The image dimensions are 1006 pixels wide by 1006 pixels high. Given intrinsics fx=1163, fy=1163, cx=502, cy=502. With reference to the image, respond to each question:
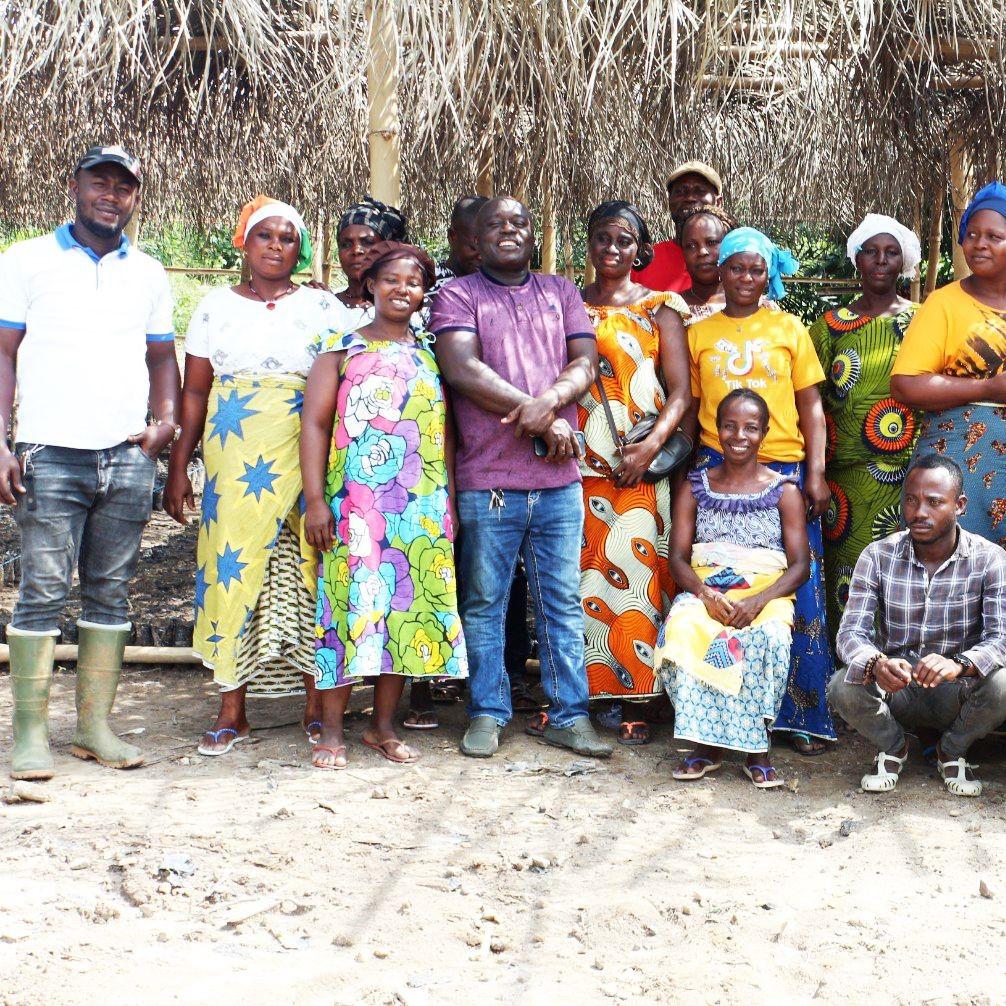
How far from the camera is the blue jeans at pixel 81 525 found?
362 centimetres

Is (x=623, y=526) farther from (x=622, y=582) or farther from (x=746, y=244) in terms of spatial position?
(x=746, y=244)

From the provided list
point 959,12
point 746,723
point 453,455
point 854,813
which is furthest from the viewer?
point 959,12

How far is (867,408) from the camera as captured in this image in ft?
14.0

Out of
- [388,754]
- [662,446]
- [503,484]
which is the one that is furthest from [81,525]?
[662,446]

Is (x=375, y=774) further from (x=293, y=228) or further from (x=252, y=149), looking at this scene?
(x=252, y=149)

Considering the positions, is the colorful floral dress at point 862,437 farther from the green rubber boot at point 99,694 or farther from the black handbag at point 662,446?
the green rubber boot at point 99,694

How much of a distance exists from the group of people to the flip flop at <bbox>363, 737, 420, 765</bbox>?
0.02 meters

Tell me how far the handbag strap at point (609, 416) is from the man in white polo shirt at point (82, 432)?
1485 mm

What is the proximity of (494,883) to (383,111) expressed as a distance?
3085 millimetres

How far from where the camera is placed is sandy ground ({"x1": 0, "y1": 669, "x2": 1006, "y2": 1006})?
249 centimetres

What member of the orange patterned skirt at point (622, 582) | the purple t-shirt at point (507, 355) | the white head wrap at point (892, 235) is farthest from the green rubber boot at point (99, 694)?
the white head wrap at point (892, 235)

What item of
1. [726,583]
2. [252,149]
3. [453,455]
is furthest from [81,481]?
[252,149]

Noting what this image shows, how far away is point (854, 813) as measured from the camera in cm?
352

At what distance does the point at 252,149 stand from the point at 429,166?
7.36ft
